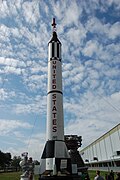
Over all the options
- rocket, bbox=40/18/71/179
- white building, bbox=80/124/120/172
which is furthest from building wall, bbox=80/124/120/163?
rocket, bbox=40/18/71/179

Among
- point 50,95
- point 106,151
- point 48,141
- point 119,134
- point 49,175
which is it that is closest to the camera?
point 49,175

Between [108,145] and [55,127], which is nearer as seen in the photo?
[55,127]

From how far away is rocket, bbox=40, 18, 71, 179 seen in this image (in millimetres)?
17203

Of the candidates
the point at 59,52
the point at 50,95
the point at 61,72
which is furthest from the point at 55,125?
the point at 59,52

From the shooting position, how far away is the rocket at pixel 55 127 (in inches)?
677

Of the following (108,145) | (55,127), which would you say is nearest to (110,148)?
(108,145)

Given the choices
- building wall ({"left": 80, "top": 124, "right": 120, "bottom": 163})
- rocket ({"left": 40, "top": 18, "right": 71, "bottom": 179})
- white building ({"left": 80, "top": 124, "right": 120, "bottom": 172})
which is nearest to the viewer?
rocket ({"left": 40, "top": 18, "right": 71, "bottom": 179})

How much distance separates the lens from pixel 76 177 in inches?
690

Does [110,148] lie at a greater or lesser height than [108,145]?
lesser

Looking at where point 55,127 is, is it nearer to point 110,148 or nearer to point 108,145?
point 110,148

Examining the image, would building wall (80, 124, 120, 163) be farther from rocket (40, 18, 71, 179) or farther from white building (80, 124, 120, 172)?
rocket (40, 18, 71, 179)

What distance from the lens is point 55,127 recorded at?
61.5 feet

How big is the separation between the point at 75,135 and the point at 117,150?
77.5ft

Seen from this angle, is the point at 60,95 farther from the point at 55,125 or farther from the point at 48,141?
the point at 48,141
